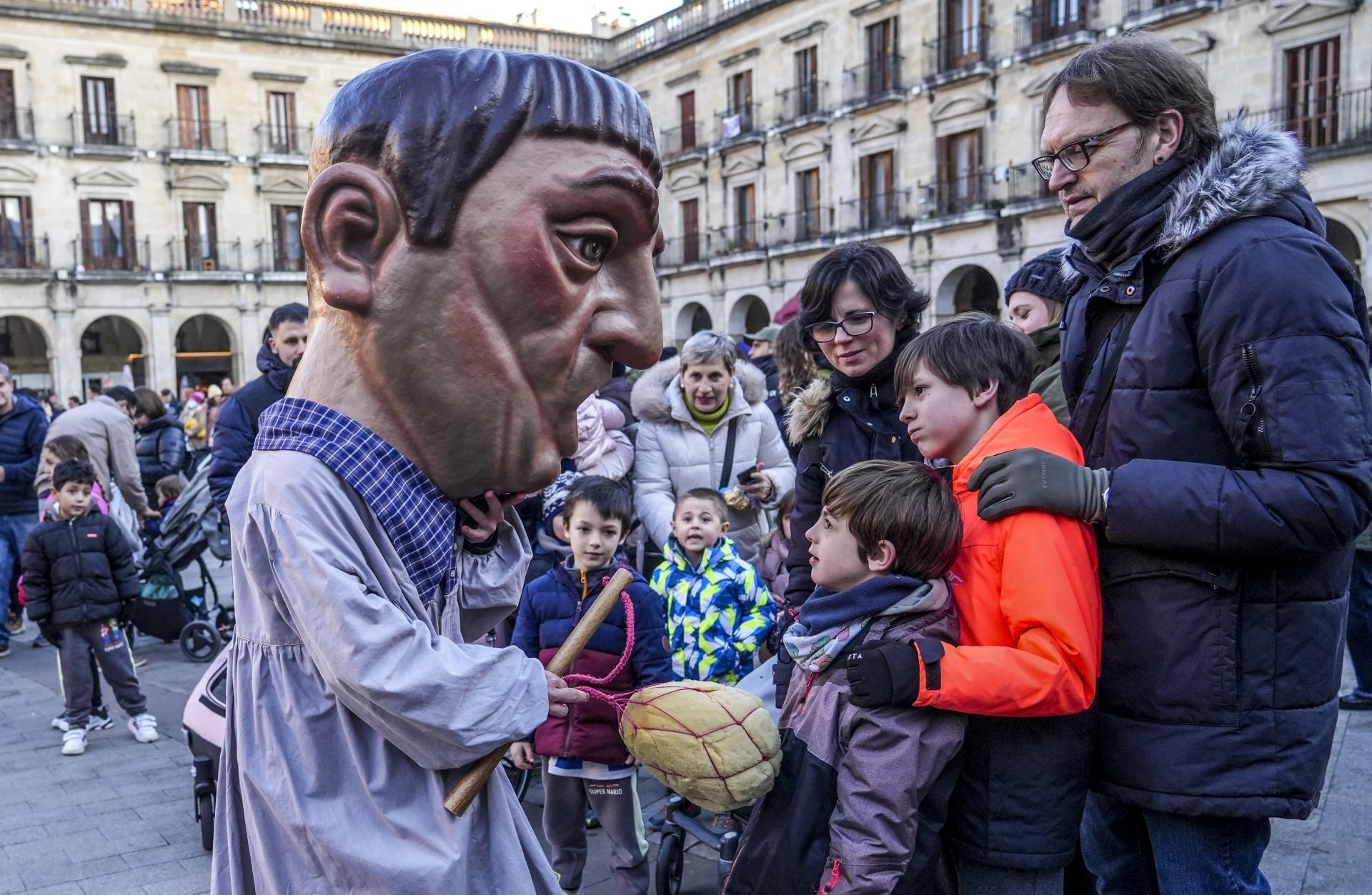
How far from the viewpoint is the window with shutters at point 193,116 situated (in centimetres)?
2644

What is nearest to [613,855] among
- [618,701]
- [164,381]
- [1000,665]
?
[618,701]

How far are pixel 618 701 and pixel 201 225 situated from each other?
28207mm

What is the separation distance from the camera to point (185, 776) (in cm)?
464

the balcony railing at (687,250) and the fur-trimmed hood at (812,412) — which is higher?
the balcony railing at (687,250)

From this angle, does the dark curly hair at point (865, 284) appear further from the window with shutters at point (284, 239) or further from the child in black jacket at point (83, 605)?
the window with shutters at point (284, 239)

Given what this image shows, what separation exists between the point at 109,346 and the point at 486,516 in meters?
31.0

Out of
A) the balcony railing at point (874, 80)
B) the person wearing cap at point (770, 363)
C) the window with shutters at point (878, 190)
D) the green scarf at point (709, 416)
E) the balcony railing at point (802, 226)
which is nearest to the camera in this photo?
the green scarf at point (709, 416)

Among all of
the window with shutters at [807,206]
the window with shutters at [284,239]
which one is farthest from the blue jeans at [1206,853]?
the window with shutters at [284,239]

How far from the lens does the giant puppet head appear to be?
1.41 metres

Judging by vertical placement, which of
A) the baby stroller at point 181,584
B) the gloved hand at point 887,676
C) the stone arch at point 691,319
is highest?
the stone arch at point 691,319

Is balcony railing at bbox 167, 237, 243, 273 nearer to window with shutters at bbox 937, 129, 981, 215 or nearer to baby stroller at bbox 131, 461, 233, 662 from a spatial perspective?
window with shutters at bbox 937, 129, 981, 215

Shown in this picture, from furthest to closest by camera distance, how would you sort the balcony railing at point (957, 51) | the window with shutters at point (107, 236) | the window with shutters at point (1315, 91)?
the window with shutters at point (107, 236) → the balcony railing at point (957, 51) → the window with shutters at point (1315, 91)

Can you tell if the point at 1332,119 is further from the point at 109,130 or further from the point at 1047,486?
the point at 109,130

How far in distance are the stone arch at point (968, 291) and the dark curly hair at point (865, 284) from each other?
1887 centimetres
